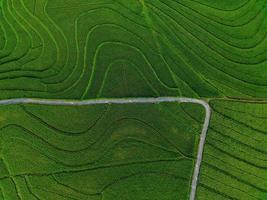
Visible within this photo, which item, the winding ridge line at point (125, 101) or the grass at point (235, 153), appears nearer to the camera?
the grass at point (235, 153)

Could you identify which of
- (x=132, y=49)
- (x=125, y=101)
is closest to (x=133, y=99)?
(x=125, y=101)

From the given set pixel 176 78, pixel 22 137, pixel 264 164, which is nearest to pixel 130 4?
pixel 176 78

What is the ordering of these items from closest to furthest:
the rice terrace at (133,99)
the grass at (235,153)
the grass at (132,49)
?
1. the grass at (235,153)
2. the rice terrace at (133,99)
3. the grass at (132,49)

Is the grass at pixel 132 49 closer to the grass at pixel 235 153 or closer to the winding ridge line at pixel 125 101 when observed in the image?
the winding ridge line at pixel 125 101

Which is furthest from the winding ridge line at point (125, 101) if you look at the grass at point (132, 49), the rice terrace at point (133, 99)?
the grass at point (132, 49)

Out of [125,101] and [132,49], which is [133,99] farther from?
[132,49]

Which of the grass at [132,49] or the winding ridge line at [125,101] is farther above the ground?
the grass at [132,49]

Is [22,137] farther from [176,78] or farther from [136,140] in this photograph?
[176,78]

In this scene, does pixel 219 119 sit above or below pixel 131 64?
below
